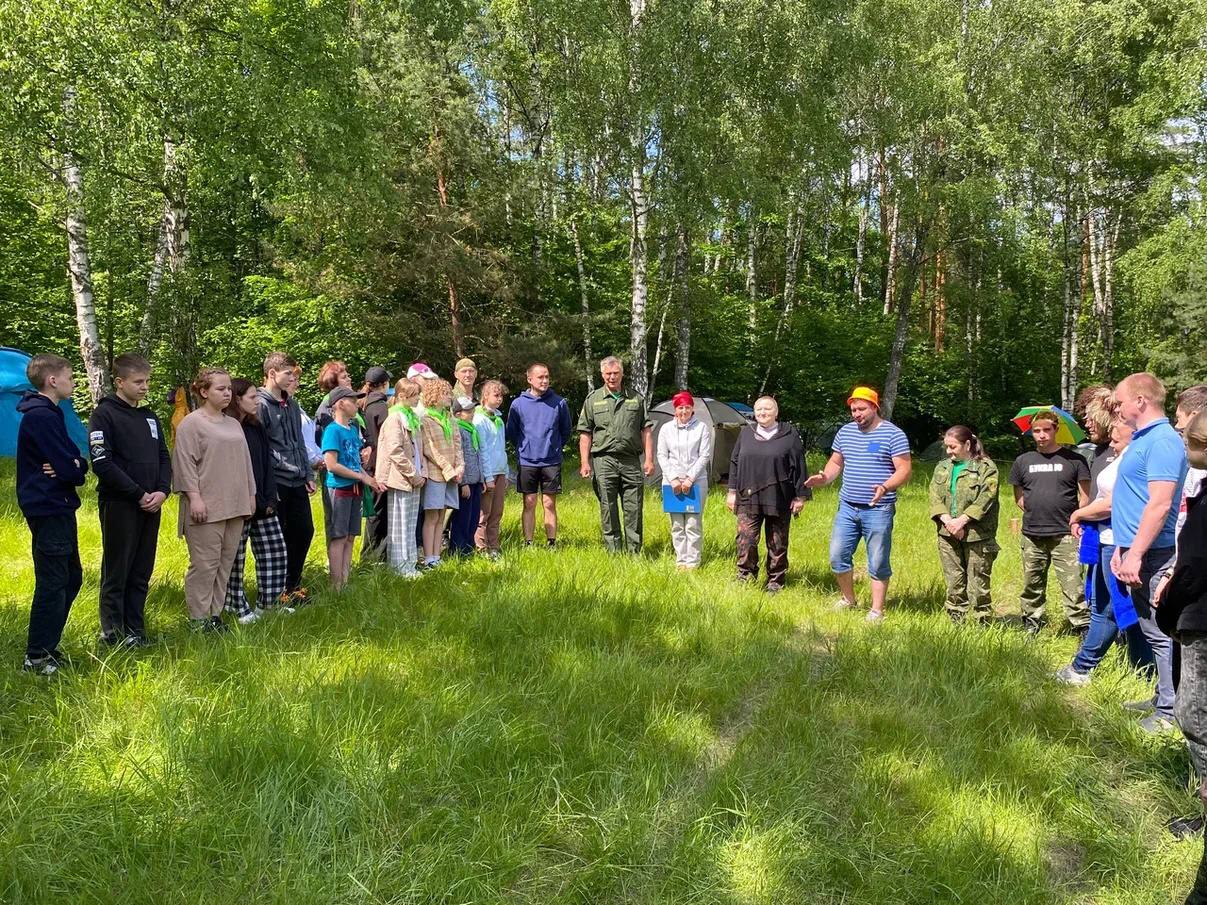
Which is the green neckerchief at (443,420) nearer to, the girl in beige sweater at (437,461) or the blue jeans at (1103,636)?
the girl in beige sweater at (437,461)

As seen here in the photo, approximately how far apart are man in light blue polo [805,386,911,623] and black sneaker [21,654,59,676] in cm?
493

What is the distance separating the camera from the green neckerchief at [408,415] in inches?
232

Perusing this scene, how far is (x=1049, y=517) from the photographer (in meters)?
5.84

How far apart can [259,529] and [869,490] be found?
4.43 metres

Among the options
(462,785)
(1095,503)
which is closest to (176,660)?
(462,785)

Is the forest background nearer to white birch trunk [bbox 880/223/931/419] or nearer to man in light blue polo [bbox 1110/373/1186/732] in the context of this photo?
white birch trunk [bbox 880/223/931/419]

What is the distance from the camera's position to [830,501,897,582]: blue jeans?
5758 millimetres

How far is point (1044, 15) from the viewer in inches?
658

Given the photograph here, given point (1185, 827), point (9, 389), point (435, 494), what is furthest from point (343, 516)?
point (9, 389)

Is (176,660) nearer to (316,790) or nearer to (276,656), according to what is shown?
(276,656)

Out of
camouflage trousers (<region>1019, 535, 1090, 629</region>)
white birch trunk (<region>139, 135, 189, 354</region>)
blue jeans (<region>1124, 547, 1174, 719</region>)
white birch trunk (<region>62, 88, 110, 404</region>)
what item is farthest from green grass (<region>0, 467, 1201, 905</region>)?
white birch trunk (<region>139, 135, 189, 354</region>)

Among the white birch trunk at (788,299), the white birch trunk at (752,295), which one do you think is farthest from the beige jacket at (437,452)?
the white birch trunk at (752,295)

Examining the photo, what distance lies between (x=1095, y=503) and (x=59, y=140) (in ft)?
38.3

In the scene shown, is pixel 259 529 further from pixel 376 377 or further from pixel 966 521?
pixel 966 521
